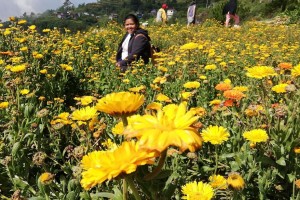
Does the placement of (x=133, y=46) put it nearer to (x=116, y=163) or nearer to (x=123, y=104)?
(x=123, y=104)

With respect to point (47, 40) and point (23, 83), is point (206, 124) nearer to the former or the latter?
point (23, 83)

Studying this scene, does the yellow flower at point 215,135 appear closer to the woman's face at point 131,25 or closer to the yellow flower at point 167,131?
the yellow flower at point 167,131

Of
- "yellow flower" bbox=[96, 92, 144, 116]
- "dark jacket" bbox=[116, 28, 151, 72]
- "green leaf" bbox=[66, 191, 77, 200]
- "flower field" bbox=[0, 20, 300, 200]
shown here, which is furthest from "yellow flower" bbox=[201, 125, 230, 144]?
"dark jacket" bbox=[116, 28, 151, 72]

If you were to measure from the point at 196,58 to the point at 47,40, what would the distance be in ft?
6.95

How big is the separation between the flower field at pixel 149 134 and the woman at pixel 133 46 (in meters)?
0.29

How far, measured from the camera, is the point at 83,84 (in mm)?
4492

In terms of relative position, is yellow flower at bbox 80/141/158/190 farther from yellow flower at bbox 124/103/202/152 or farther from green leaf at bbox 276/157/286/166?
green leaf at bbox 276/157/286/166

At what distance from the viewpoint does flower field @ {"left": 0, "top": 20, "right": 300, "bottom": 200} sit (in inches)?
34.9

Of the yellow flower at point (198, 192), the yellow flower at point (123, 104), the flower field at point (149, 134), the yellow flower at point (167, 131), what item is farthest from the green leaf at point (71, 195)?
the yellow flower at point (167, 131)

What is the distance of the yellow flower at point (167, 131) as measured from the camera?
2.49ft

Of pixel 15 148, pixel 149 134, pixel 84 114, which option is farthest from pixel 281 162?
pixel 15 148

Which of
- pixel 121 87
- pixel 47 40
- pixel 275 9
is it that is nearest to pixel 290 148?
pixel 121 87

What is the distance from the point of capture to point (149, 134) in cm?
77

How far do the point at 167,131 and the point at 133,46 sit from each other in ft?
15.4
